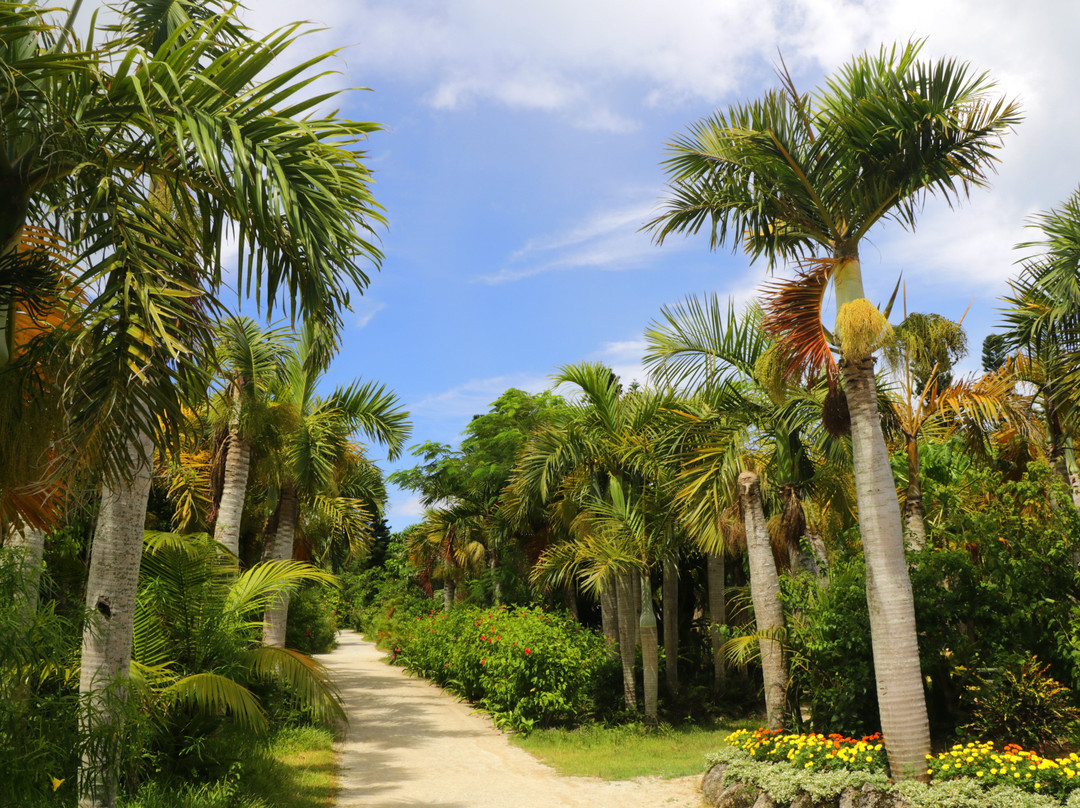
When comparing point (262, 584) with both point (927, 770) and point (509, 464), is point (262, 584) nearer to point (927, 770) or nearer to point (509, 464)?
point (927, 770)

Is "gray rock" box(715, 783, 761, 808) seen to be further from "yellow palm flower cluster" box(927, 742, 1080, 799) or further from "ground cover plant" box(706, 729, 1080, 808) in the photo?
"yellow palm flower cluster" box(927, 742, 1080, 799)

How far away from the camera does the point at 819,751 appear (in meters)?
8.29

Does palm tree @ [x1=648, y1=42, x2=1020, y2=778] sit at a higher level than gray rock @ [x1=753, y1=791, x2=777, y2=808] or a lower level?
higher

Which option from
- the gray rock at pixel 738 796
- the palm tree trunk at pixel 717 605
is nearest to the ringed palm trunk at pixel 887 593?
the gray rock at pixel 738 796

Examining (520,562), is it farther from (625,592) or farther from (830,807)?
(830,807)

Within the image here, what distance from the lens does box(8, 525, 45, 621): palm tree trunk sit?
177 inches

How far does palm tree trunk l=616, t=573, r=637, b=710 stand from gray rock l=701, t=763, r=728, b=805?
485cm

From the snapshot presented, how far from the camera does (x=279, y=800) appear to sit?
8.31 meters

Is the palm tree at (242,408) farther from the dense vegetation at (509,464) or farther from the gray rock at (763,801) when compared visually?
the gray rock at (763,801)

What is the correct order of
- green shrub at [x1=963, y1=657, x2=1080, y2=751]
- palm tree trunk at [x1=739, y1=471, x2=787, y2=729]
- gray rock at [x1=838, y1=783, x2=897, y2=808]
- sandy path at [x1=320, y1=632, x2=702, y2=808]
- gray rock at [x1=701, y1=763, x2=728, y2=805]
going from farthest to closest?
palm tree trunk at [x1=739, y1=471, x2=787, y2=729], sandy path at [x1=320, y1=632, x2=702, y2=808], gray rock at [x1=701, y1=763, x2=728, y2=805], green shrub at [x1=963, y1=657, x2=1080, y2=751], gray rock at [x1=838, y1=783, x2=897, y2=808]

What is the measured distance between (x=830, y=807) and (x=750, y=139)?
7119 millimetres

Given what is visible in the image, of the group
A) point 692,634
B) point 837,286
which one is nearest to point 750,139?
point 837,286

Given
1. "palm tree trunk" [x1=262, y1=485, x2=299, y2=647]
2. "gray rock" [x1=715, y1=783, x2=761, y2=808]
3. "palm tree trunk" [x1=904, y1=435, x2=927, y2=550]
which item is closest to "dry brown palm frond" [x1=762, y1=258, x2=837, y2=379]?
"palm tree trunk" [x1=904, y1=435, x2=927, y2=550]

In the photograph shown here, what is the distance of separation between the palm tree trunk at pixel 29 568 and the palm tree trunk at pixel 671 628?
11371 millimetres
